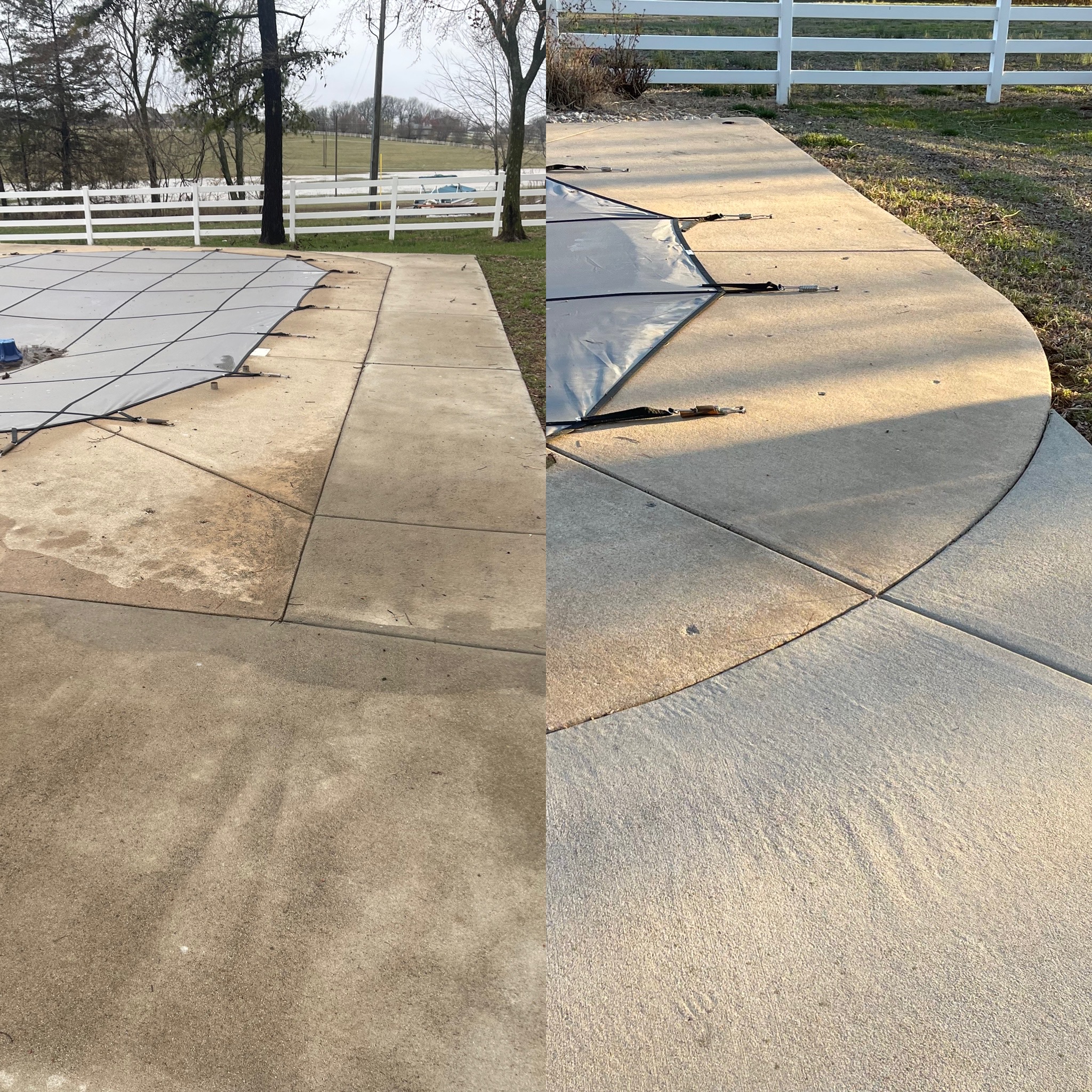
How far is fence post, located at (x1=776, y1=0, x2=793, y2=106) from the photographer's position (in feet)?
40.7

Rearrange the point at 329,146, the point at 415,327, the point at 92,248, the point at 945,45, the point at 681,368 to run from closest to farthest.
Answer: the point at 681,368 < the point at 415,327 < the point at 945,45 < the point at 92,248 < the point at 329,146

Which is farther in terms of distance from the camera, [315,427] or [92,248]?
[92,248]

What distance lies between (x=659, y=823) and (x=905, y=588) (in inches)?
59.4

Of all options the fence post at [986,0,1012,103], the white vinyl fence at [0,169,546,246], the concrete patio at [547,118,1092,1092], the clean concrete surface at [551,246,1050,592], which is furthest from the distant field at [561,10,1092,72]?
the concrete patio at [547,118,1092,1092]

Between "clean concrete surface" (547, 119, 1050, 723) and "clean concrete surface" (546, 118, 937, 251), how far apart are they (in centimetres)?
5

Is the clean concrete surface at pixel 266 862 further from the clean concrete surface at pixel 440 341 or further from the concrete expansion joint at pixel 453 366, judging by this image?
the clean concrete surface at pixel 440 341

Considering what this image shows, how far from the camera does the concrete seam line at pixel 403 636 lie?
3783 millimetres

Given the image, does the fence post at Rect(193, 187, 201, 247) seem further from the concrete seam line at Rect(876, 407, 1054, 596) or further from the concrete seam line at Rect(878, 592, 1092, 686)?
the concrete seam line at Rect(878, 592, 1092, 686)

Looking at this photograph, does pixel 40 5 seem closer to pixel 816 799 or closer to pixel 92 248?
pixel 92 248

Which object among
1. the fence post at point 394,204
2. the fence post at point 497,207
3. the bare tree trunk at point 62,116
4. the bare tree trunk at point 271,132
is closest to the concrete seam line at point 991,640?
the fence post at point 394,204

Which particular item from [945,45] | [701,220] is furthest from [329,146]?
[701,220]

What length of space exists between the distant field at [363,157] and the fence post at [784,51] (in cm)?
2693

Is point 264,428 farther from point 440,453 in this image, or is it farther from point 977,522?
point 977,522

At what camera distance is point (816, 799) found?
8.83 feet
